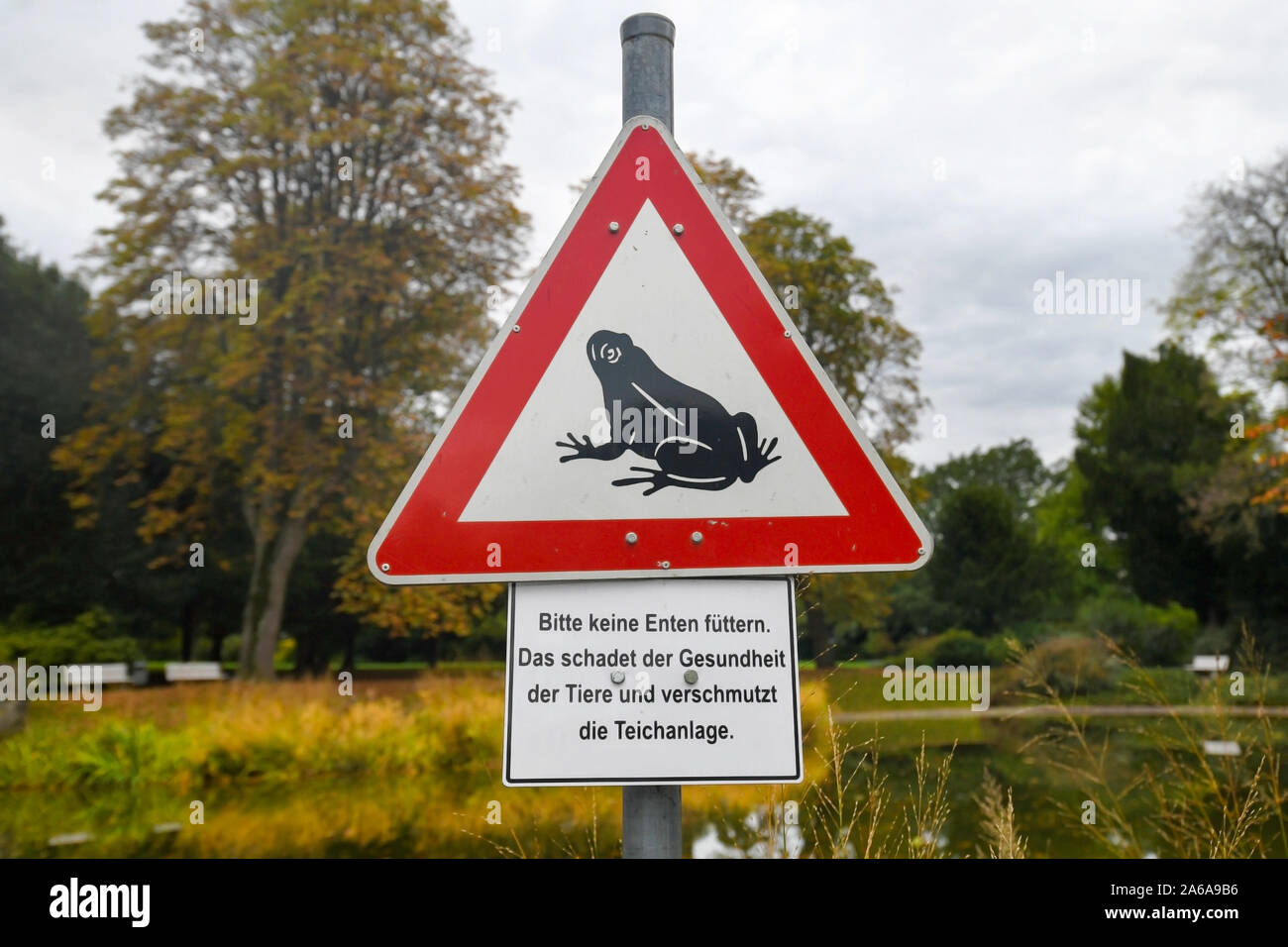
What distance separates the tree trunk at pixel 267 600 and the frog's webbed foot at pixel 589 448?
42.6 feet

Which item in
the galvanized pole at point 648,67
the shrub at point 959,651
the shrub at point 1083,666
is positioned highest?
the galvanized pole at point 648,67

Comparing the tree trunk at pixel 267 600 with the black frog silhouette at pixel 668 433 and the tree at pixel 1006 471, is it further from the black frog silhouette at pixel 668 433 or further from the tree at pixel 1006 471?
the tree at pixel 1006 471

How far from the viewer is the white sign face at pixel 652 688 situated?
1.47 m

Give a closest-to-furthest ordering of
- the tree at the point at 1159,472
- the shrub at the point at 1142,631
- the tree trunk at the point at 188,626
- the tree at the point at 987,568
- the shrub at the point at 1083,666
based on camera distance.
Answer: the shrub at the point at 1083,666 < the tree trunk at the point at 188,626 < the shrub at the point at 1142,631 < the tree at the point at 1159,472 < the tree at the point at 987,568

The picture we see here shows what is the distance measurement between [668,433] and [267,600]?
13.7m

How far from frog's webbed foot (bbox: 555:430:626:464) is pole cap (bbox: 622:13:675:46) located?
0.76m

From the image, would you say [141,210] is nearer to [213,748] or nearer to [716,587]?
[213,748]

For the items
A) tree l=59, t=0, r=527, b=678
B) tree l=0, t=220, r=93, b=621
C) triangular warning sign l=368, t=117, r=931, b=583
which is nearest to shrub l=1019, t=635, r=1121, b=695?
tree l=59, t=0, r=527, b=678

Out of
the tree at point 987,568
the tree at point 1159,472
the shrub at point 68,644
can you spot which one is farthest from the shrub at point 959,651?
the shrub at point 68,644

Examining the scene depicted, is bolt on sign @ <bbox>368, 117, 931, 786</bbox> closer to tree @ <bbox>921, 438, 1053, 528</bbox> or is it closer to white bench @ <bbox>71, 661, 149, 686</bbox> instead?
white bench @ <bbox>71, 661, 149, 686</bbox>

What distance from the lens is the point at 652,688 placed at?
1498 mm

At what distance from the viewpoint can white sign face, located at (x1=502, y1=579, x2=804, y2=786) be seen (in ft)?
4.84

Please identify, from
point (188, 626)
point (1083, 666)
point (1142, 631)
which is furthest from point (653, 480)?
point (1142, 631)
